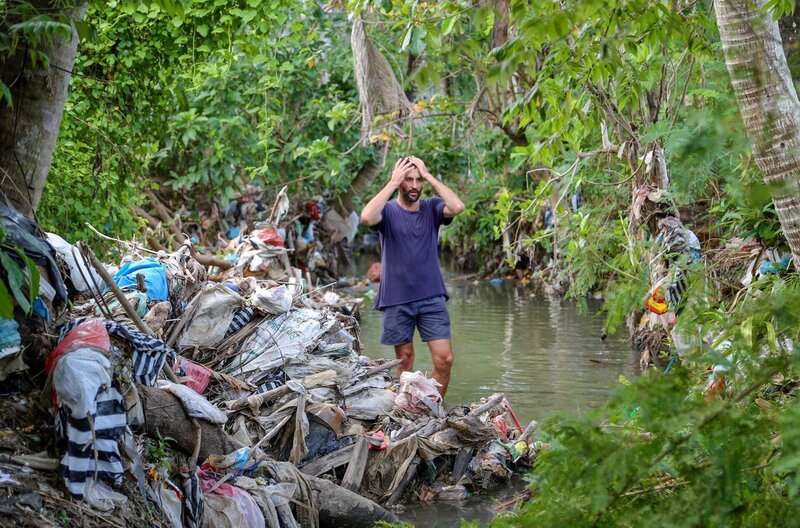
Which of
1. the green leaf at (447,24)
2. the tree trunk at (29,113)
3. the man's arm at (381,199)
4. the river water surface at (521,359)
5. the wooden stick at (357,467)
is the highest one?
the green leaf at (447,24)

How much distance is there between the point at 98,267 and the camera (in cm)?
493

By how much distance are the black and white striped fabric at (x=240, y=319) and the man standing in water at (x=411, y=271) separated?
977 mm

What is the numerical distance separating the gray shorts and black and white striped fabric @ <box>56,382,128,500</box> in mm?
3134

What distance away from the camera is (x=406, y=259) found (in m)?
7.03

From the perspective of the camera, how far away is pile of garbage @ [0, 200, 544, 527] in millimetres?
4055

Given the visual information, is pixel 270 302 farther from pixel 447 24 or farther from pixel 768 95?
pixel 768 95

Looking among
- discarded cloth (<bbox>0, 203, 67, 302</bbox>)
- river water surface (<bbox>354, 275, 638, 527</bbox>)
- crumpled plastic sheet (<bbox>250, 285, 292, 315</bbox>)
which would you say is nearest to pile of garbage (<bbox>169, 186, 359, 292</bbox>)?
river water surface (<bbox>354, 275, 638, 527</bbox>)

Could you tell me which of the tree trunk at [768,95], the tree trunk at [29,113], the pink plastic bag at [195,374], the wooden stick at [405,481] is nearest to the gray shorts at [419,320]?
the wooden stick at [405,481]

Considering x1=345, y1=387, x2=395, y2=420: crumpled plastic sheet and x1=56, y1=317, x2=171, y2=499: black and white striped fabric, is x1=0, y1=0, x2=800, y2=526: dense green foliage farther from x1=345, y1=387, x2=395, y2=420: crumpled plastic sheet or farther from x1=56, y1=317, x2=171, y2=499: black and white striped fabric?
x1=345, y1=387, x2=395, y2=420: crumpled plastic sheet

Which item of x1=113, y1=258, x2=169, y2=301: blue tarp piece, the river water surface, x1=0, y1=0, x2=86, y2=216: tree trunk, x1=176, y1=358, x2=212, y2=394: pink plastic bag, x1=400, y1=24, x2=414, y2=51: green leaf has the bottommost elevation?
the river water surface

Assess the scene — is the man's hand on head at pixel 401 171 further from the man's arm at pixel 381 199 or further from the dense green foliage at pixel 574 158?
the dense green foliage at pixel 574 158

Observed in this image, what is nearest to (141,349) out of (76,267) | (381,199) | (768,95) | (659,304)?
→ (76,267)

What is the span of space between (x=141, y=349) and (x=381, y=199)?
9.04ft

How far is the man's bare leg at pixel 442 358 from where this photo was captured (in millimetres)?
7059
